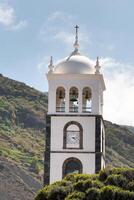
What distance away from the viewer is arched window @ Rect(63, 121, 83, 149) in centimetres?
2869

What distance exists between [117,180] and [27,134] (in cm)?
11555

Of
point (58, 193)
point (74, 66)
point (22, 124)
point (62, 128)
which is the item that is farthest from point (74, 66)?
point (22, 124)

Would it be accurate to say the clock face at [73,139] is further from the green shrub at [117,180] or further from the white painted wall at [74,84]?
the green shrub at [117,180]

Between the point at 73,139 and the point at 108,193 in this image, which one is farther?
the point at 73,139

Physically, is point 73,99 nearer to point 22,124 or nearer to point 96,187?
point 96,187

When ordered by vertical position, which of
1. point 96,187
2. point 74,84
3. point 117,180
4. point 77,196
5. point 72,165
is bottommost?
point 77,196

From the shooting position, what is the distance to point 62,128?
28.9m

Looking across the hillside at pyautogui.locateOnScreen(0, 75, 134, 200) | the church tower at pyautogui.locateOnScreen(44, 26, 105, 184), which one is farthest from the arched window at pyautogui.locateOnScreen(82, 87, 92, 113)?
the hillside at pyautogui.locateOnScreen(0, 75, 134, 200)

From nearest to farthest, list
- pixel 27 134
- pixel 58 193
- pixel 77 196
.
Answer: pixel 77 196
pixel 58 193
pixel 27 134

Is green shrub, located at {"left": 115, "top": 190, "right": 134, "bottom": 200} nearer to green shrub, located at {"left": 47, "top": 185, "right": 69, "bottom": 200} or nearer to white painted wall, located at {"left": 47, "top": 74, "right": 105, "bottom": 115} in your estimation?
green shrub, located at {"left": 47, "top": 185, "right": 69, "bottom": 200}

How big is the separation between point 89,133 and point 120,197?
7.58 metres

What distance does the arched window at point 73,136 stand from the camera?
28688mm

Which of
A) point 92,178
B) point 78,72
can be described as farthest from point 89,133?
point 92,178

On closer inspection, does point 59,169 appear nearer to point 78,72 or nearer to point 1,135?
point 78,72
